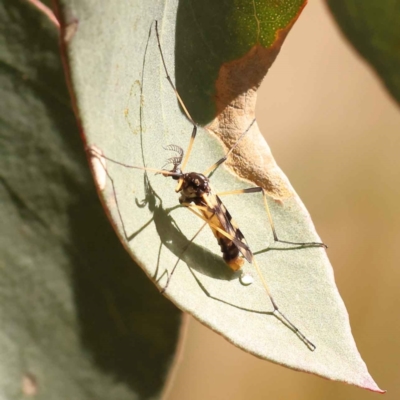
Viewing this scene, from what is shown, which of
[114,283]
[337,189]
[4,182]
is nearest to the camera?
[4,182]

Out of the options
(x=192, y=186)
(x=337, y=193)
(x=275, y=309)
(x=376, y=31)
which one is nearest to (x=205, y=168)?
(x=192, y=186)

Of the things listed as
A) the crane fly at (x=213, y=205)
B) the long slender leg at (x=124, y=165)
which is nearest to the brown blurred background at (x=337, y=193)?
the crane fly at (x=213, y=205)

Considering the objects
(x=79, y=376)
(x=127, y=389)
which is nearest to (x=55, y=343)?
(x=79, y=376)

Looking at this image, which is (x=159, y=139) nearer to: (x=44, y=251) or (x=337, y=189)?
(x=44, y=251)

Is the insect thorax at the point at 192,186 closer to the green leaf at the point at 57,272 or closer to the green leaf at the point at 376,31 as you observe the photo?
the green leaf at the point at 57,272

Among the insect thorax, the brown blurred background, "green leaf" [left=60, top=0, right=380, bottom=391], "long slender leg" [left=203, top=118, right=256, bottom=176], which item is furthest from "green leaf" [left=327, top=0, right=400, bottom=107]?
the brown blurred background
